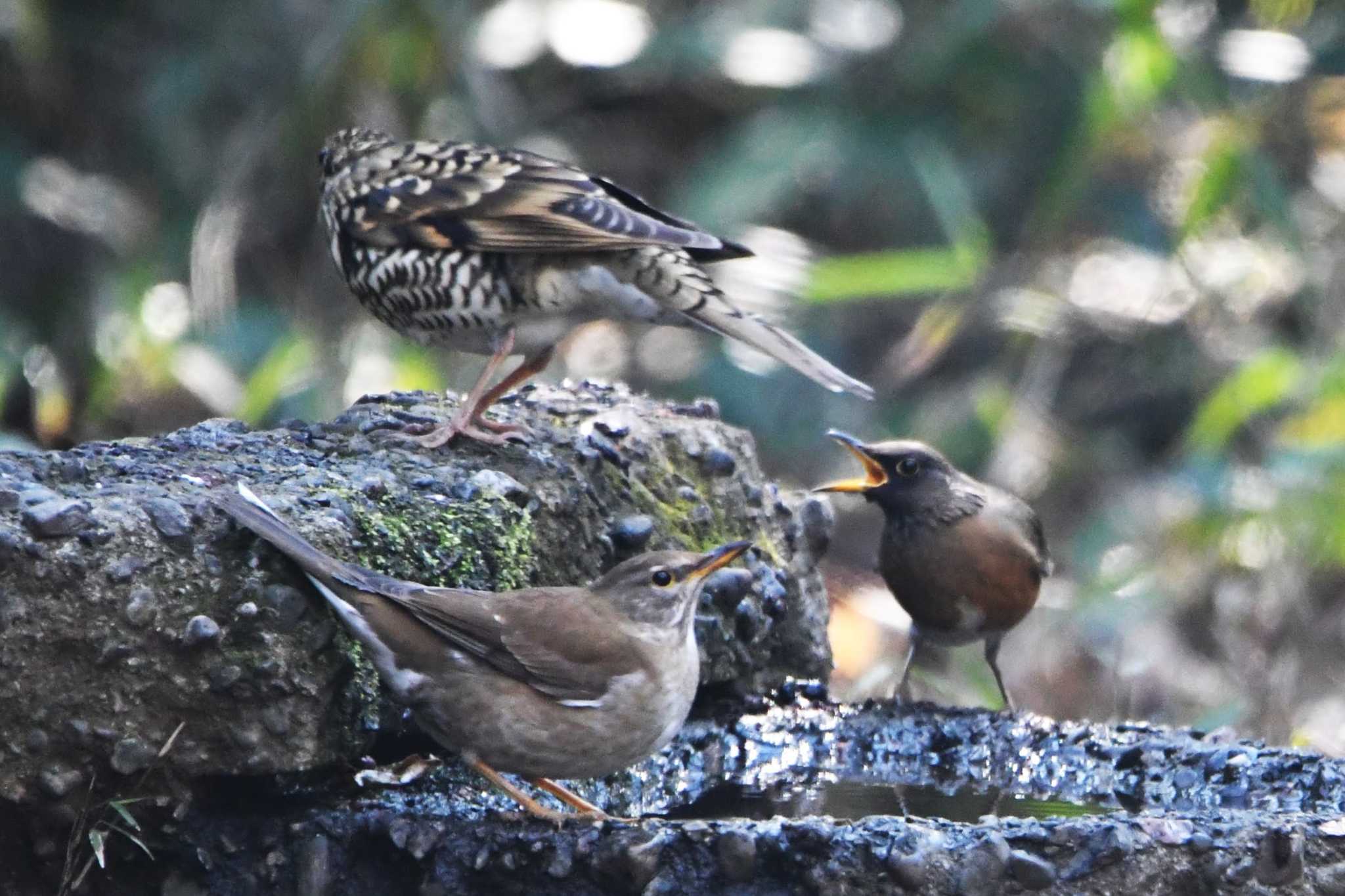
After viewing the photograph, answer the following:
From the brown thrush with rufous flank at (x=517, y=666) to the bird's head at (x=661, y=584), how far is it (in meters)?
0.01

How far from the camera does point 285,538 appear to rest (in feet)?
12.8

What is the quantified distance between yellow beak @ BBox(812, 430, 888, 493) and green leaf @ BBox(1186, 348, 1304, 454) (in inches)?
126

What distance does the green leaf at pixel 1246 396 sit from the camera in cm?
870

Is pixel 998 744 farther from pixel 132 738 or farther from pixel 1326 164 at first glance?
pixel 1326 164

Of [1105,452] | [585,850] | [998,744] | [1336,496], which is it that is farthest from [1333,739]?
[585,850]

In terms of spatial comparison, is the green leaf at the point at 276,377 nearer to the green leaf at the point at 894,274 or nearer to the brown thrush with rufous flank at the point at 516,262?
the green leaf at the point at 894,274

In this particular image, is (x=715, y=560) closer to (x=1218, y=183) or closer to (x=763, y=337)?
(x=763, y=337)

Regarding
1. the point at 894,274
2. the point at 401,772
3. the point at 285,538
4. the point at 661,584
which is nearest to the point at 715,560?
the point at 661,584

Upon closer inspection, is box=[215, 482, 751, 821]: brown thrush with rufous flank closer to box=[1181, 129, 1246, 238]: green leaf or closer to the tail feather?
the tail feather

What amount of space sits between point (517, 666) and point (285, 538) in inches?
22.1

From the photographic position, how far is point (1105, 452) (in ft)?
37.0

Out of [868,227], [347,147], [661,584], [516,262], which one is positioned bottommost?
[661,584]

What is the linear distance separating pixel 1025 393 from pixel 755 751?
248 inches

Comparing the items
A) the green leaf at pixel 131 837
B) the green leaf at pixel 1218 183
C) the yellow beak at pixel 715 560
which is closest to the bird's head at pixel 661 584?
the yellow beak at pixel 715 560
